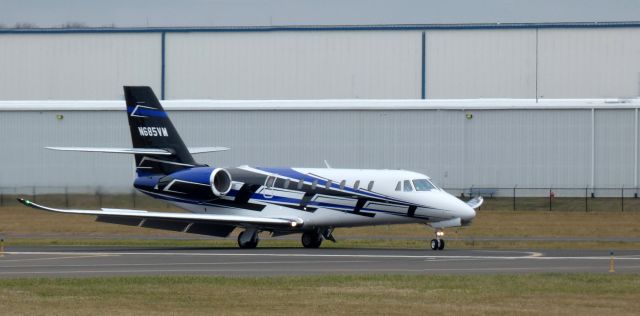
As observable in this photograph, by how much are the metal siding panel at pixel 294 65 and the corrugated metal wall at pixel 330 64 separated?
2.3 inches

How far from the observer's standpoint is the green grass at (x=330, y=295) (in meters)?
19.8

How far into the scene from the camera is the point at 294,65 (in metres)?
73.7

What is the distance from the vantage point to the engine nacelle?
40.2m

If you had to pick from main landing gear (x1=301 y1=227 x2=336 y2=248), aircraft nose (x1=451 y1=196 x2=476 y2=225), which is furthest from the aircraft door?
aircraft nose (x1=451 y1=196 x2=476 y2=225)

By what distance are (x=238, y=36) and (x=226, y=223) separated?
121 feet

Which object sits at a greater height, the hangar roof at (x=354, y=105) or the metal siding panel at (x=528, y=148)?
the hangar roof at (x=354, y=105)

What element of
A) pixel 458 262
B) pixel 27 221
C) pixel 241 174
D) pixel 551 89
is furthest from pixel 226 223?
pixel 551 89

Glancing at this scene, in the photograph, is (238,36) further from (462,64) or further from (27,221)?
(27,221)

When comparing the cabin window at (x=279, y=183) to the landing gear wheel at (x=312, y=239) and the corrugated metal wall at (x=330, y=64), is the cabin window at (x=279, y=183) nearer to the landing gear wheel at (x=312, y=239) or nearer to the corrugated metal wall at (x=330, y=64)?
the landing gear wheel at (x=312, y=239)

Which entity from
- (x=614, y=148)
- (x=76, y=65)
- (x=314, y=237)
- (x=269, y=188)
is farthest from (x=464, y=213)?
(x=76, y=65)

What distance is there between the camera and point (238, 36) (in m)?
74.3

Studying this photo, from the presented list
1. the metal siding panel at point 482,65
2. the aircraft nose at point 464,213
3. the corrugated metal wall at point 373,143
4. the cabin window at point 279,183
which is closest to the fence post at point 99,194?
the corrugated metal wall at point 373,143

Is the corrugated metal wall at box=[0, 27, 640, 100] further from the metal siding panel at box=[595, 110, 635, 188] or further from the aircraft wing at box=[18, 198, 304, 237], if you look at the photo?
the aircraft wing at box=[18, 198, 304, 237]

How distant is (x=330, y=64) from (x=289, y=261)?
42.4 metres
